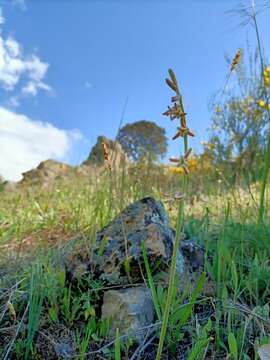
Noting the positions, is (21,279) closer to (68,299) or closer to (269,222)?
(68,299)

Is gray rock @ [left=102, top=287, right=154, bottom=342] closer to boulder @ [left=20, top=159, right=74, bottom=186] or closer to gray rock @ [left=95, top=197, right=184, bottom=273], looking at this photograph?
gray rock @ [left=95, top=197, right=184, bottom=273]

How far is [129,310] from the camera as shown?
1.09 m

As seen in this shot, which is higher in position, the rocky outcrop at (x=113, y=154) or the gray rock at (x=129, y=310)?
the rocky outcrop at (x=113, y=154)

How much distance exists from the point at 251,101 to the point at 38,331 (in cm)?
654

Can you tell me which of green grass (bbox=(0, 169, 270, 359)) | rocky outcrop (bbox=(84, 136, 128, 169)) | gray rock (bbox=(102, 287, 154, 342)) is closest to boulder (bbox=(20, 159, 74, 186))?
rocky outcrop (bbox=(84, 136, 128, 169))

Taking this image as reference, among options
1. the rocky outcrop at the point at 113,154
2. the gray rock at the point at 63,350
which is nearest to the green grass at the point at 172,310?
the gray rock at the point at 63,350

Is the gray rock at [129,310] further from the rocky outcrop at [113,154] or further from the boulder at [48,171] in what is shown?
the boulder at [48,171]

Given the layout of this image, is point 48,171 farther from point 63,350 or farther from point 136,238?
point 63,350

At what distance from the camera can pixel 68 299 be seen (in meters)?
1.19

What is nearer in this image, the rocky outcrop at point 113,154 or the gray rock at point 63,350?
the gray rock at point 63,350

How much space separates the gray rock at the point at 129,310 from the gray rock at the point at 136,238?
114 mm

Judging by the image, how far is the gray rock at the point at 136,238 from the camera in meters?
1.25

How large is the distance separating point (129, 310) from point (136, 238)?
290 mm

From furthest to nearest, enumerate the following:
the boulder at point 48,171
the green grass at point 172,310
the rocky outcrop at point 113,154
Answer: the boulder at point 48,171 → the rocky outcrop at point 113,154 → the green grass at point 172,310
